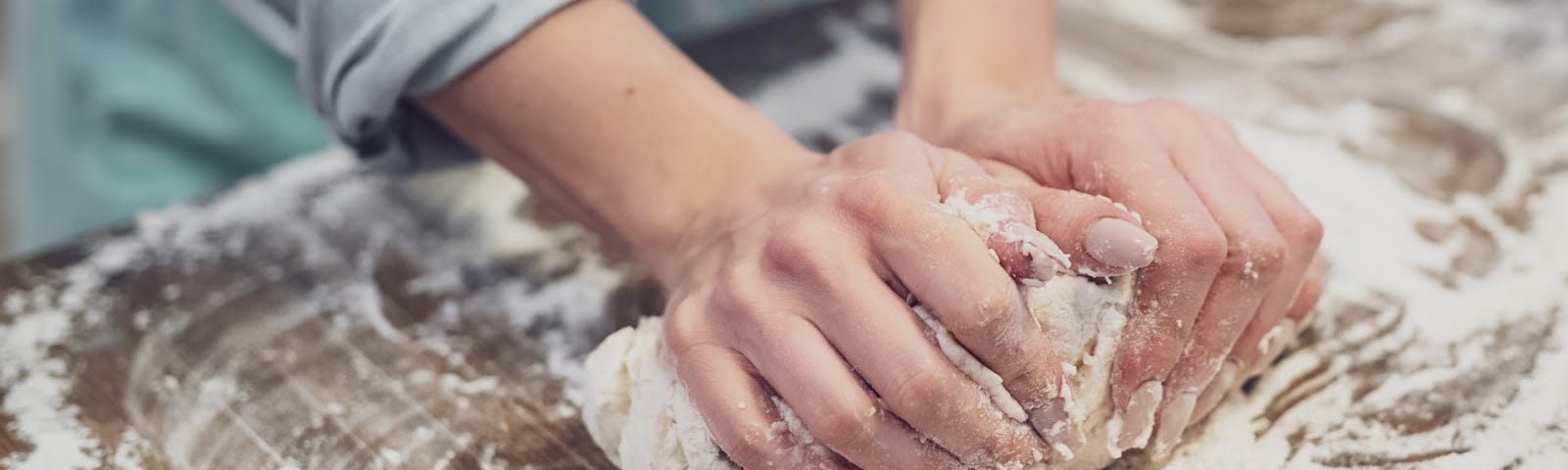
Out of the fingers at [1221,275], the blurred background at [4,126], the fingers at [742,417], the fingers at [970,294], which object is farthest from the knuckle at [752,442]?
the blurred background at [4,126]

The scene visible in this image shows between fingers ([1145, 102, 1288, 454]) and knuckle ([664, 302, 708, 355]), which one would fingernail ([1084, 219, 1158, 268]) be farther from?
knuckle ([664, 302, 708, 355])

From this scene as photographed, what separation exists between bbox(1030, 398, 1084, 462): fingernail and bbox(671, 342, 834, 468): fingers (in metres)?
0.11

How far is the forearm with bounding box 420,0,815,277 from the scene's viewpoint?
0.71m

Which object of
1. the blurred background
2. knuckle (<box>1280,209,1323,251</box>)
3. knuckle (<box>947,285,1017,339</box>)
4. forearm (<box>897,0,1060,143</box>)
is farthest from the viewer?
the blurred background

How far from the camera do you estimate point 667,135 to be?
0.72 meters

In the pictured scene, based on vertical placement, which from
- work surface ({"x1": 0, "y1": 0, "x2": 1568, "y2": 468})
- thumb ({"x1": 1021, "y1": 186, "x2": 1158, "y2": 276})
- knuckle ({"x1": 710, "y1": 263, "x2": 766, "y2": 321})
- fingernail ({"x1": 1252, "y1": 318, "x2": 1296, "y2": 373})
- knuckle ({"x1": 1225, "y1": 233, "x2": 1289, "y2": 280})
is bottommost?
work surface ({"x1": 0, "y1": 0, "x2": 1568, "y2": 468})

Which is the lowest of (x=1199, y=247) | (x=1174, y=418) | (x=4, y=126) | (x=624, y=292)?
(x=4, y=126)

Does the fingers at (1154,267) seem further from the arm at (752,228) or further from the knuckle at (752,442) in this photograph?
the knuckle at (752,442)

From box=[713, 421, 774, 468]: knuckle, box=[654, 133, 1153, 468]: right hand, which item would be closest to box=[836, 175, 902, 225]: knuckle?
box=[654, 133, 1153, 468]: right hand

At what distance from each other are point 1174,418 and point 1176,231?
11cm

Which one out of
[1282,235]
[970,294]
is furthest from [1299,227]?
[970,294]

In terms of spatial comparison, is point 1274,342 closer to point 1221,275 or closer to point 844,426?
point 1221,275

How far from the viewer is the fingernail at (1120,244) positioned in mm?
565

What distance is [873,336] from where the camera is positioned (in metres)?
0.56
